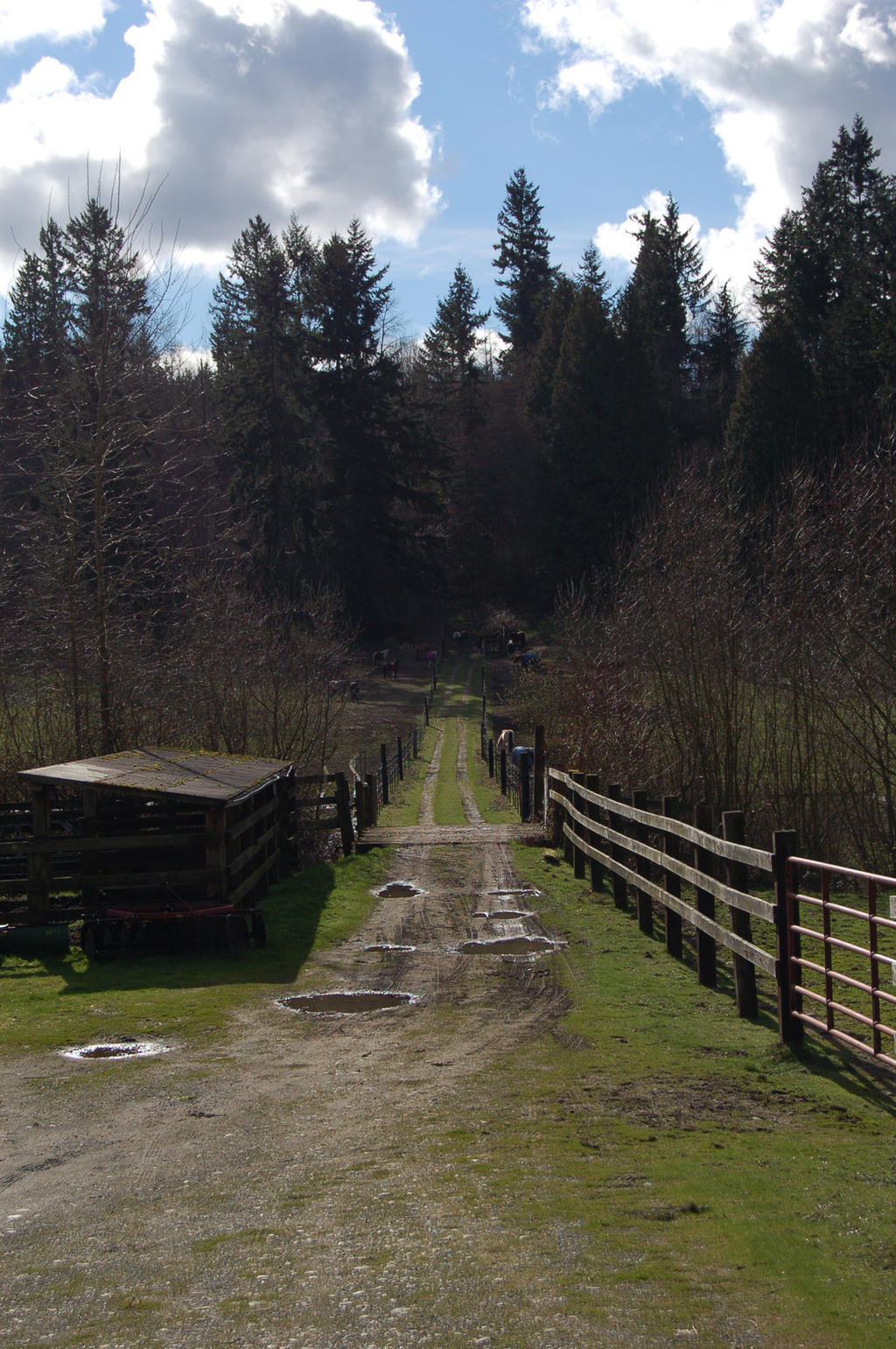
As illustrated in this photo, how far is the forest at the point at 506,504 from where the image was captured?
17.0 meters

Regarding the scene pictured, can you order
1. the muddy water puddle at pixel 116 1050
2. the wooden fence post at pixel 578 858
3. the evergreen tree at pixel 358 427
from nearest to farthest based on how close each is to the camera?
the muddy water puddle at pixel 116 1050 < the wooden fence post at pixel 578 858 < the evergreen tree at pixel 358 427

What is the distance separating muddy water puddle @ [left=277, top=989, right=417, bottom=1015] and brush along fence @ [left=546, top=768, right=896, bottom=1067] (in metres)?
2.37

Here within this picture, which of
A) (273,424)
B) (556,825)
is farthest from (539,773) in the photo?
(273,424)

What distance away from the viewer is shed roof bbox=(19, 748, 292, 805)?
33.9 ft

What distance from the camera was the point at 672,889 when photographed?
9477mm

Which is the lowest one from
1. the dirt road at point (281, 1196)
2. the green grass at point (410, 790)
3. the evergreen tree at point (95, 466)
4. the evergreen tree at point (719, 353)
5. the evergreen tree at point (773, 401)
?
the green grass at point (410, 790)

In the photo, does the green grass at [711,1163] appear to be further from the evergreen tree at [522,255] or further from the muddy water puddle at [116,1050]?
the evergreen tree at [522,255]

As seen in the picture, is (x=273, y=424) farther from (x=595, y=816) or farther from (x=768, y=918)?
(x=768, y=918)

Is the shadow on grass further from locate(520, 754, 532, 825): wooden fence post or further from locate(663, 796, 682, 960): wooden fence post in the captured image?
locate(520, 754, 532, 825): wooden fence post


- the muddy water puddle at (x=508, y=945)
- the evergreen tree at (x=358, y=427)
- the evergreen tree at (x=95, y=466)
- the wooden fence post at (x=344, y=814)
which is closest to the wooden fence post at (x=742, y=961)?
the muddy water puddle at (x=508, y=945)

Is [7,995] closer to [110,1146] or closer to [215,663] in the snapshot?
[110,1146]

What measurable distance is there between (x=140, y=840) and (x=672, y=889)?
200 inches

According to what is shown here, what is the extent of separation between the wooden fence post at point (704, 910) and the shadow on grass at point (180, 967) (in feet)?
11.3

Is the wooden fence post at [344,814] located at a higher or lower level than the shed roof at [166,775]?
lower
